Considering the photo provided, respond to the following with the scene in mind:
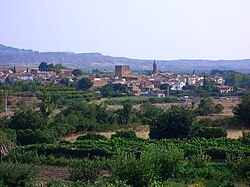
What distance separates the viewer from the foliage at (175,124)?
26312mm

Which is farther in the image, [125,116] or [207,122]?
[125,116]

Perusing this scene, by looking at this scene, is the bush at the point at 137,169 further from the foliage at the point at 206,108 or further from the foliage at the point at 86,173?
the foliage at the point at 206,108

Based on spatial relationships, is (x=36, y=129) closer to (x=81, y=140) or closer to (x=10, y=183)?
(x=81, y=140)

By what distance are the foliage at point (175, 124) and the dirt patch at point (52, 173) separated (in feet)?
28.1

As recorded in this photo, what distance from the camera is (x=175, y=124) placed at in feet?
87.0

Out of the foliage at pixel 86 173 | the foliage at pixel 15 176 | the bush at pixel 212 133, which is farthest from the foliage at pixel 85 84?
the foliage at pixel 15 176

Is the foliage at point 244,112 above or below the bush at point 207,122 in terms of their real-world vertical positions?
above

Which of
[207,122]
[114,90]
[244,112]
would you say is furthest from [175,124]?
[114,90]

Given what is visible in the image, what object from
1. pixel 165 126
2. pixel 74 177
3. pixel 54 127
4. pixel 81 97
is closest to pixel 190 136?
pixel 165 126

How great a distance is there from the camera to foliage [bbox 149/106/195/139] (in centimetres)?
2631

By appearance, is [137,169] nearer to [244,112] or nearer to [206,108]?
[244,112]

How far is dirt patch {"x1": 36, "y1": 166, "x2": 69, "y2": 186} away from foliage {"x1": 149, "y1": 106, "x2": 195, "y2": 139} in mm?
8557

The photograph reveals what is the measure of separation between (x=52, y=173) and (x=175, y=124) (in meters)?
10.1

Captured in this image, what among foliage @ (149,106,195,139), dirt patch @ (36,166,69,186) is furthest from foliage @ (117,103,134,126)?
dirt patch @ (36,166,69,186)
